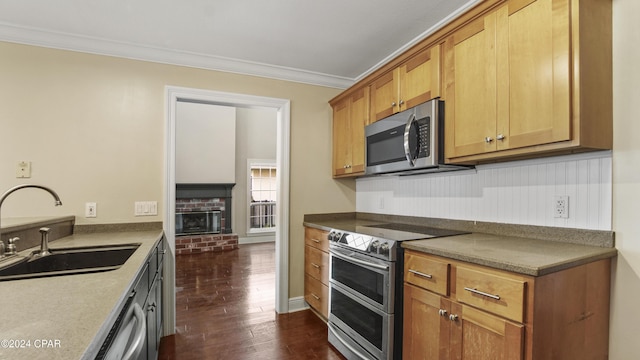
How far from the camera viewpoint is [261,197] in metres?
7.12

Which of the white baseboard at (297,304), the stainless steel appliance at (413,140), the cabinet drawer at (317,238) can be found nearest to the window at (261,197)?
the white baseboard at (297,304)

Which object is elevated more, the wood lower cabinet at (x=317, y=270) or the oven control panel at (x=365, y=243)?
the oven control panel at (x=365, y=243)

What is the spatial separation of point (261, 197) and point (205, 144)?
1701 mm

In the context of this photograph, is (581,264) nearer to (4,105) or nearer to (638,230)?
(638,230)

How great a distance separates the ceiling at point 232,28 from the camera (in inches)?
79.5

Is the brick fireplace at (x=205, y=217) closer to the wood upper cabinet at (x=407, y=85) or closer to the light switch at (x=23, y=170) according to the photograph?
the light switch at (x=23, y=170)

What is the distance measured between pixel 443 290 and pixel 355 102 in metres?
1.88

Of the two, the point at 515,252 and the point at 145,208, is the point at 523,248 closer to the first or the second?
the point at 515,252

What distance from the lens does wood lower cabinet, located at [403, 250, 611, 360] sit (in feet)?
3.96

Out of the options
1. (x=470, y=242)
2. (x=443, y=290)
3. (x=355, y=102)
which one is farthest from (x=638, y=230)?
(x=355, y=102)

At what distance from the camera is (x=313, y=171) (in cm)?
324

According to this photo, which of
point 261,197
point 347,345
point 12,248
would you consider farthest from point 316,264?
point 261,197

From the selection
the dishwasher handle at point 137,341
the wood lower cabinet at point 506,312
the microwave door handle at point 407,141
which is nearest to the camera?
the dishwasher handle at point 137,341

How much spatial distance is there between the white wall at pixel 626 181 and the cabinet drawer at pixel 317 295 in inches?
71.7
